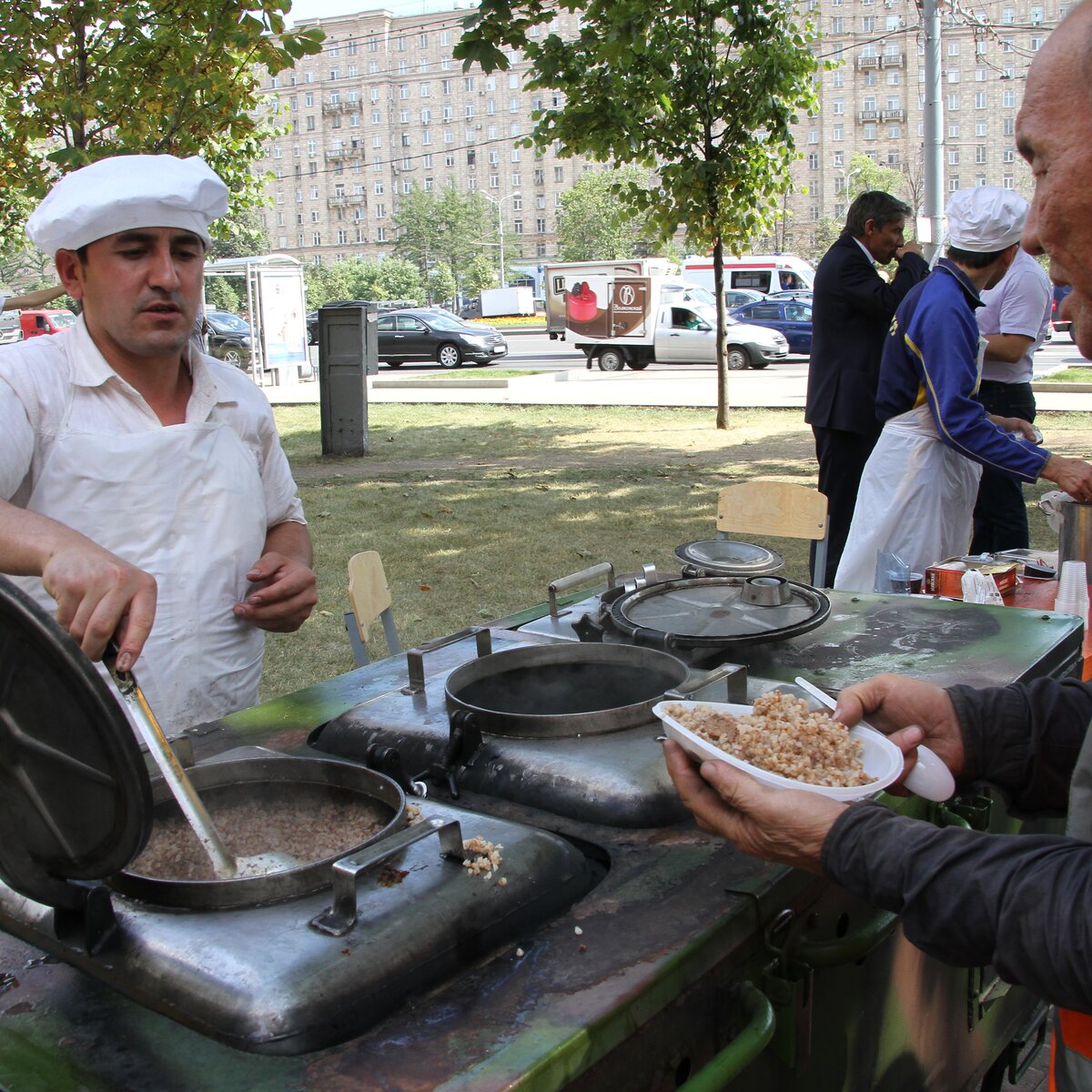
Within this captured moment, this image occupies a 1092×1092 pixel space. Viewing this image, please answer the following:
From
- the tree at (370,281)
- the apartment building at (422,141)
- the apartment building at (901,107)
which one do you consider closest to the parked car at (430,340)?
the tree at (370,281)

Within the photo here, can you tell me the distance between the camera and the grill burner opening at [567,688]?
1.96 m

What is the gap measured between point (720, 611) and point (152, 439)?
3.98 feet

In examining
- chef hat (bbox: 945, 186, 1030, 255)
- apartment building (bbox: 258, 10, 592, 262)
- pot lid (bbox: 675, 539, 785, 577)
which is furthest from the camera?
apartment building (bbox: 258, 10, 592, 262)

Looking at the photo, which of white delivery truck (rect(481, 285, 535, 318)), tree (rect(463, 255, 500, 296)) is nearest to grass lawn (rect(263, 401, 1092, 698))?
white delivery truck (rect(481, 285, 535, 318))

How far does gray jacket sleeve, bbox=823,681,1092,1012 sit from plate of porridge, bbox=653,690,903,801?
0.10 m

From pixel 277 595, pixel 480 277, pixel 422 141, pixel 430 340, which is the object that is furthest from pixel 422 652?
pixel 422 141

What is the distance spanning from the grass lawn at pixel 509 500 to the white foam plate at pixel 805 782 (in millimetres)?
3986

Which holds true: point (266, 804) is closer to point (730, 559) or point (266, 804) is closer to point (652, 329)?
point (730, 559)

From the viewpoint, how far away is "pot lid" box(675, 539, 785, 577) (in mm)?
2693

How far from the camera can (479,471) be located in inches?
440

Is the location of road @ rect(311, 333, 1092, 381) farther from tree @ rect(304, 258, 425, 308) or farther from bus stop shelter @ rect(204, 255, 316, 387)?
tree @ rect(304, 258, 425, 308)

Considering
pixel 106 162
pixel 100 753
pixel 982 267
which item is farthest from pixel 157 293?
pixel 982 267

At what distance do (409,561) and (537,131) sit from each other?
198 inches

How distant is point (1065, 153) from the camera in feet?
4.09
